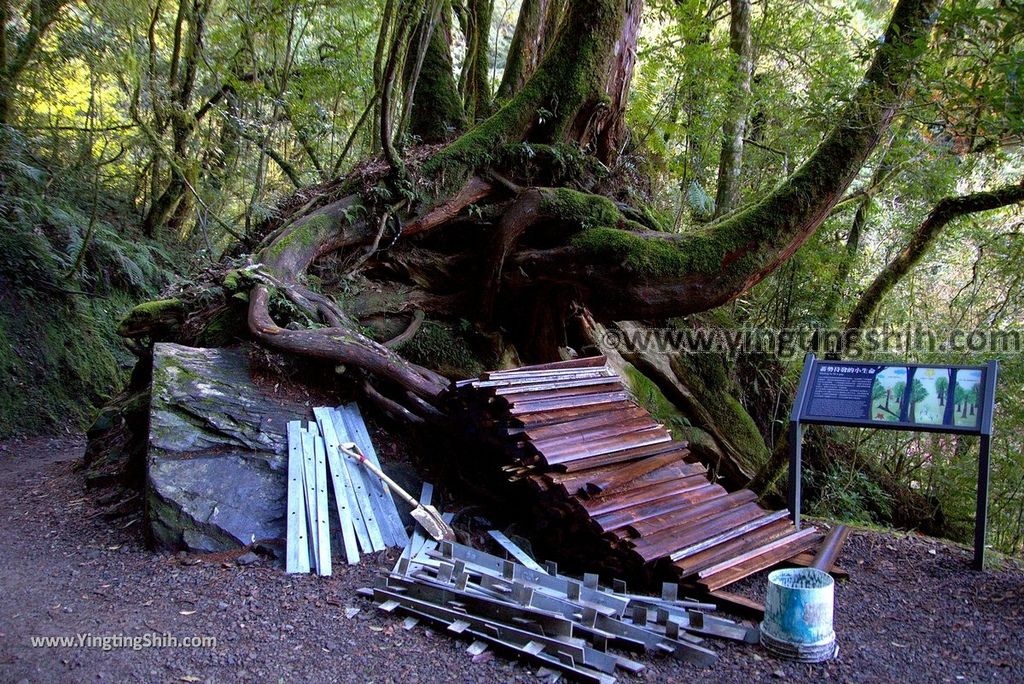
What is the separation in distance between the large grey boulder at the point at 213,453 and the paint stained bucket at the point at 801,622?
333 cm

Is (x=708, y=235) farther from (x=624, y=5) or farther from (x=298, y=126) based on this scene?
(x=298, y=126)

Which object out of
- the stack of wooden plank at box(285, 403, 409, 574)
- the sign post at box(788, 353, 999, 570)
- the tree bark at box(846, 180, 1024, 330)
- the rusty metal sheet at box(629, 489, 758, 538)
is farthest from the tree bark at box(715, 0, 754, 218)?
the stack of wooden plank at box(285, 403, 409, 574)

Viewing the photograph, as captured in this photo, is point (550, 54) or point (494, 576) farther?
point (550, 54)

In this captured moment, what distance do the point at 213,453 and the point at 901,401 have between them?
5.55 meters

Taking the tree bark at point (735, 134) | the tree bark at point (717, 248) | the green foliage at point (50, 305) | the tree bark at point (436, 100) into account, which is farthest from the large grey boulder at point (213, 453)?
the tree bark at point (735, 134)

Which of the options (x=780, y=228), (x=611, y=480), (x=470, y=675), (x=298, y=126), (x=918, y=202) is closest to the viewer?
(x=470, y=675)

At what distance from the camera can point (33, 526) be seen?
18.2 ft

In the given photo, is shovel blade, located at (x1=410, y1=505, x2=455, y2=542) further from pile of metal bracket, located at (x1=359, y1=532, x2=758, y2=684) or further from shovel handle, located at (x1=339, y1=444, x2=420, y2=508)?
pile of metal bracket, located at (x1=359, y1=532, x2=758, y2=684)

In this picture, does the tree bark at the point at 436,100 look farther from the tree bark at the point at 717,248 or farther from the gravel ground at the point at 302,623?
the gravel ground at the point at 302,623

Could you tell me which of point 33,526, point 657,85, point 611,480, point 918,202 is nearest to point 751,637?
point 611,480

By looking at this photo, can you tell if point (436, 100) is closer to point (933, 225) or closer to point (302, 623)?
point (933, 225)

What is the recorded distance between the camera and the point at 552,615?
3852 millimetres

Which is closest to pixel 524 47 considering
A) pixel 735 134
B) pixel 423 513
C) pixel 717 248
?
pixel 735 134

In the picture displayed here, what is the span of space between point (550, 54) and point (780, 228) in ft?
11.6
